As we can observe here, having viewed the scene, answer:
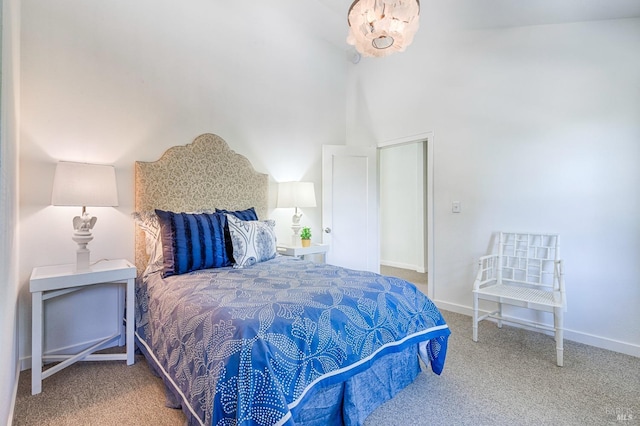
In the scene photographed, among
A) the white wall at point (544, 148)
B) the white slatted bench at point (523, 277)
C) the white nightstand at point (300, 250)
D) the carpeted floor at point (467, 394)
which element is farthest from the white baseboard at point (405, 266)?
the carpeted floor at point (467, 394)

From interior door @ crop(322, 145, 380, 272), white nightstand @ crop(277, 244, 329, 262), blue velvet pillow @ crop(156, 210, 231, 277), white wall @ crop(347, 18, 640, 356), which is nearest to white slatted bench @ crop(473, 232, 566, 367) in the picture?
white wall @ crop(347, 18, 640, 356)

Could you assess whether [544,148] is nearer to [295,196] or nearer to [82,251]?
[295,196]

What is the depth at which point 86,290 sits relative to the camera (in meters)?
2.51

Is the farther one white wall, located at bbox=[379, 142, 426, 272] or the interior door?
white wall, located at bbox=[379, 142, 426, 272]

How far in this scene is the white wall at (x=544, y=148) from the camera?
2480 millimetres

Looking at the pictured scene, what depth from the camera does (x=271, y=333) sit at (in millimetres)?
1331

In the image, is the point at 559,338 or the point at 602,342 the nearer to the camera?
the point at 559,338

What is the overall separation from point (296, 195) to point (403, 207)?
2.92m

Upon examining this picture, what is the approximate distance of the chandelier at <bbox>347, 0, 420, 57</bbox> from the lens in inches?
72.4

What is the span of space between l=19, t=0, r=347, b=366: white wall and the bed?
30 centimetres

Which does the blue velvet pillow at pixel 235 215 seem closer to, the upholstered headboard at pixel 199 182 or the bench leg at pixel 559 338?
the upholstered headboard at pixel 199 182

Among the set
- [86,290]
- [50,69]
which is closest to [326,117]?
[50,69]

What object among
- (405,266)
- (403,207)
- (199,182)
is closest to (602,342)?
(405,266)

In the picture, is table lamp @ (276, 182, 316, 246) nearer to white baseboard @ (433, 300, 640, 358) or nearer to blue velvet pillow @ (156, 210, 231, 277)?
blue velvet pillow @ (156, 210, 231, 277)
